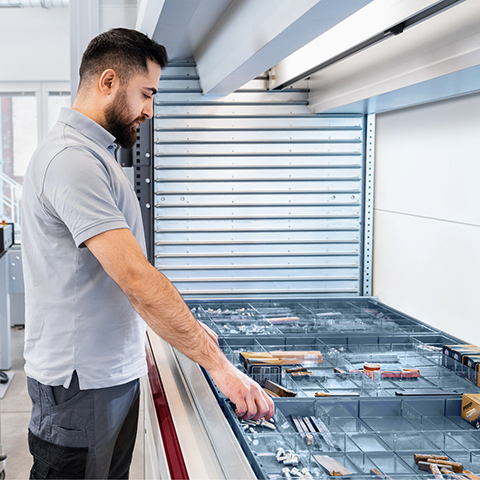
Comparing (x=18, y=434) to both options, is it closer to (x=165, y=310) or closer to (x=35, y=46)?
(x=165, y=310)

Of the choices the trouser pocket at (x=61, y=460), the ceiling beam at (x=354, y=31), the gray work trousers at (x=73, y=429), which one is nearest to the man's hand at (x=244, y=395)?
the gray work trousers at (x=73, y=429)

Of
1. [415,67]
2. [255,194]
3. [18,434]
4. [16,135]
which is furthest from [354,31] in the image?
[16,135]

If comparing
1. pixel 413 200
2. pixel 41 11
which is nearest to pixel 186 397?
pixel 413 200

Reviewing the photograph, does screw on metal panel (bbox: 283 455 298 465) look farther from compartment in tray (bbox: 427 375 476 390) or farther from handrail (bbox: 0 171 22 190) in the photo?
handrail (bbox: 0 171 22 190)

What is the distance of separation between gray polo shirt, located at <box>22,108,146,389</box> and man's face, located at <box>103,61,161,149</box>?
0.05 metres

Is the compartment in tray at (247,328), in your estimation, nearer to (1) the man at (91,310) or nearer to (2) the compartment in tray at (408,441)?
(1) the man at (91,310)

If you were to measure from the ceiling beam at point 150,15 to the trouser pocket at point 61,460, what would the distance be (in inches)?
61.2

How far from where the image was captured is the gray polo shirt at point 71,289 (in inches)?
55.7

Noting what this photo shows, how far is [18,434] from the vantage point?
3.90 meters

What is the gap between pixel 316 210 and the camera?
317 cm

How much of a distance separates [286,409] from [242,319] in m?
0.91

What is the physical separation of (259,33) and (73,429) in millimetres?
1380

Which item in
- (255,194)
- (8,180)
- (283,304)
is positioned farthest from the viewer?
(8,180)

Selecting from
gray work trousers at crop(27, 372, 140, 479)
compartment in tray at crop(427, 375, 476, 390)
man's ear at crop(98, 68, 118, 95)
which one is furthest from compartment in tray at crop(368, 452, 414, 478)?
man's ear at crop(98, 68, 118, 95)
